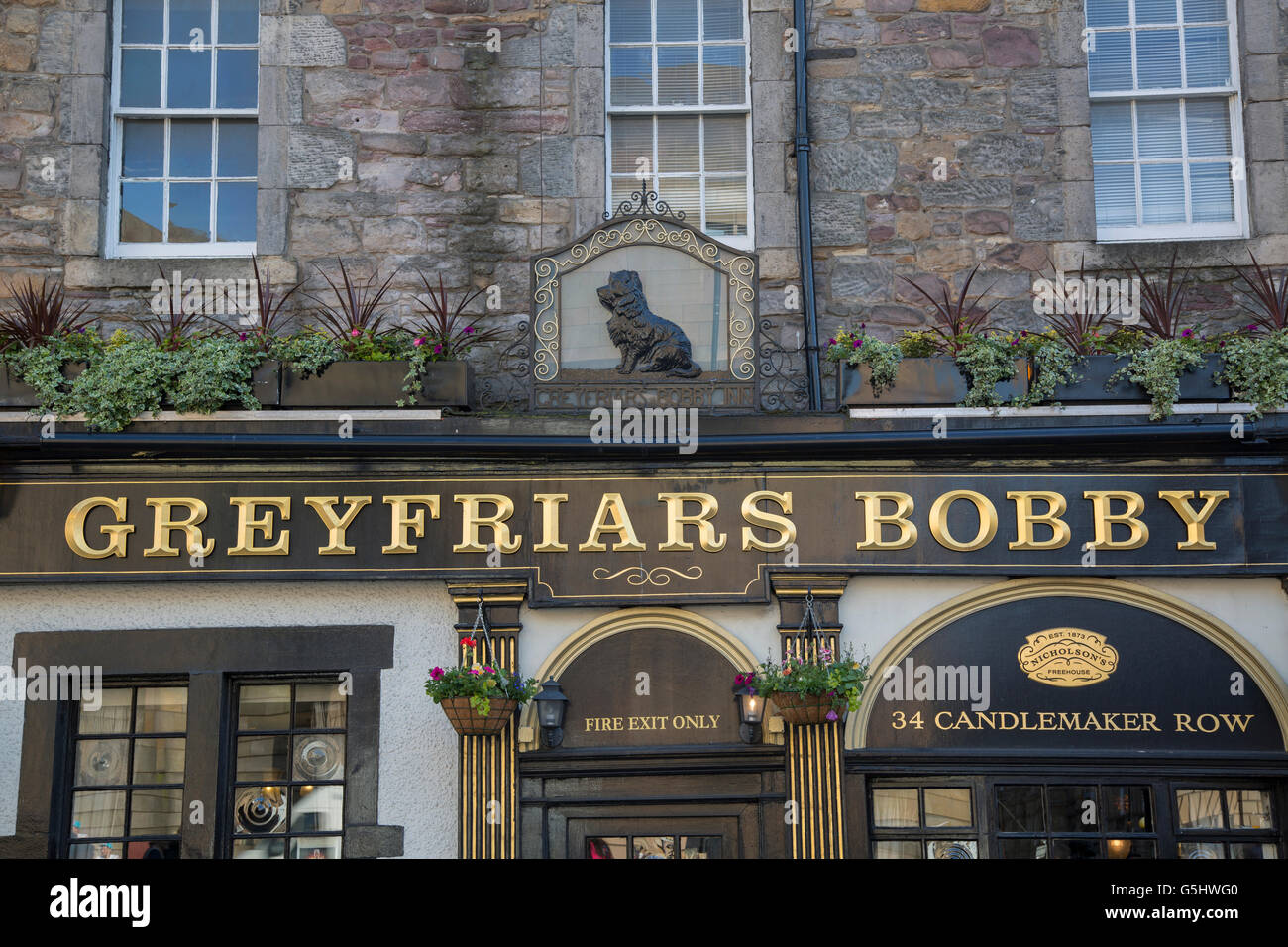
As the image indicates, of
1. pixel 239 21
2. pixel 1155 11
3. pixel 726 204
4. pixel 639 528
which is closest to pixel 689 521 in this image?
pixel 639 528

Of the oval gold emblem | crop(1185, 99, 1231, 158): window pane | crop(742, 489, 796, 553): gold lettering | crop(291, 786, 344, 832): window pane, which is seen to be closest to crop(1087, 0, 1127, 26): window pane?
crop(1185, 99, 1231, 158): window pane

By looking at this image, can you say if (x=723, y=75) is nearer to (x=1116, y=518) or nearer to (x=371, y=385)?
(x=371, y=385)

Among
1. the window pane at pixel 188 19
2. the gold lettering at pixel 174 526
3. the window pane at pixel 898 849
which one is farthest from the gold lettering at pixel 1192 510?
the window pane at pixel 188 19

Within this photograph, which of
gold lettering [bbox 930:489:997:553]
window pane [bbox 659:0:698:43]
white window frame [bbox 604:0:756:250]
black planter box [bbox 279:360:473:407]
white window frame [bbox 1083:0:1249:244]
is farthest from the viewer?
window pane [bbox 659:0:698:43]

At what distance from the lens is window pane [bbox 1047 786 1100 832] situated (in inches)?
309

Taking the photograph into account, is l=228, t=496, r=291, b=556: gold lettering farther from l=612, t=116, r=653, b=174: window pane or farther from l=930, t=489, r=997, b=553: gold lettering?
l=930, t=489, r=997, b=553: gold lettering

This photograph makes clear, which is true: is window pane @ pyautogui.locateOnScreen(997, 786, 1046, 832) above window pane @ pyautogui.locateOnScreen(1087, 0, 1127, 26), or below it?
below

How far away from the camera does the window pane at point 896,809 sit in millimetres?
7934

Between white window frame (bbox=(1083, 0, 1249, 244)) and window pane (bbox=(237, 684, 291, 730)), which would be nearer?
window pane (bbox=(237, 684, 291, 730))

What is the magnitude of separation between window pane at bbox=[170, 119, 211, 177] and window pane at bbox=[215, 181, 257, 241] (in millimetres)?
180

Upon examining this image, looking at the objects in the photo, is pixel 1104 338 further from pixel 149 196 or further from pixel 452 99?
pixel 149 196

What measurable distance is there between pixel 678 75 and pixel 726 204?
2.84ft

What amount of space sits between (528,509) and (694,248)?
176cm

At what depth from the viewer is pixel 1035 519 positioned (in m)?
8.01
